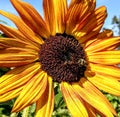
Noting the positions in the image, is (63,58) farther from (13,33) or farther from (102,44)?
(13,33)

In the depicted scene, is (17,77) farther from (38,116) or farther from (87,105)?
(87,105)

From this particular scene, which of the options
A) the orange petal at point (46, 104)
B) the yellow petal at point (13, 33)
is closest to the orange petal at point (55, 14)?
the yellow petal at point (13, 33)

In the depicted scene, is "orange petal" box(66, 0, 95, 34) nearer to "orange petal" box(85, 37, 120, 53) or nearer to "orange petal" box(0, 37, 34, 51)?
"orange petal" box(85, 37, 120, 53)

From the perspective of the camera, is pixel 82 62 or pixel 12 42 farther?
pixel 82 62

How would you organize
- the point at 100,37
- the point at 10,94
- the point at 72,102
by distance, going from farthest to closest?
1. the point at 100,37
2. the point at 72,102
3. the point at 10,94

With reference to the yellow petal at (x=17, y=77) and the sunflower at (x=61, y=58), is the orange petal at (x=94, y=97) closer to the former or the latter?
the sunflower at (x=61, y=58)

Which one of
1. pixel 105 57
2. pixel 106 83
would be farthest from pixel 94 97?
pixel 105 57
